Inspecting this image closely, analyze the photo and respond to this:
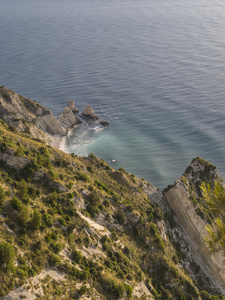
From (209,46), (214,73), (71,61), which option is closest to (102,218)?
(214,73)

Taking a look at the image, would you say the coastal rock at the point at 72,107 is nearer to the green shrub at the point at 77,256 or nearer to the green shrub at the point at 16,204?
the green shrub at the point at 16,204

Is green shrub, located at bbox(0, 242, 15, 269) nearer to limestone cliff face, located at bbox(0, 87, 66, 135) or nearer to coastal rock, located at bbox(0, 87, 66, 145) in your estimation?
coastal rock, located at bbox(0, 87, 66, 145)

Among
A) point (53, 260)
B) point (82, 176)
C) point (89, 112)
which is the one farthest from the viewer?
point (89, 112)

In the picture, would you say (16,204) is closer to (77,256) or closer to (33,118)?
(77,256)

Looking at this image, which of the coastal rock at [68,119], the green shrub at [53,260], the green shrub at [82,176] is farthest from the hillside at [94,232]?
the coastal rock at [68,119]

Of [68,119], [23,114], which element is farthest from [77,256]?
[68,119]
